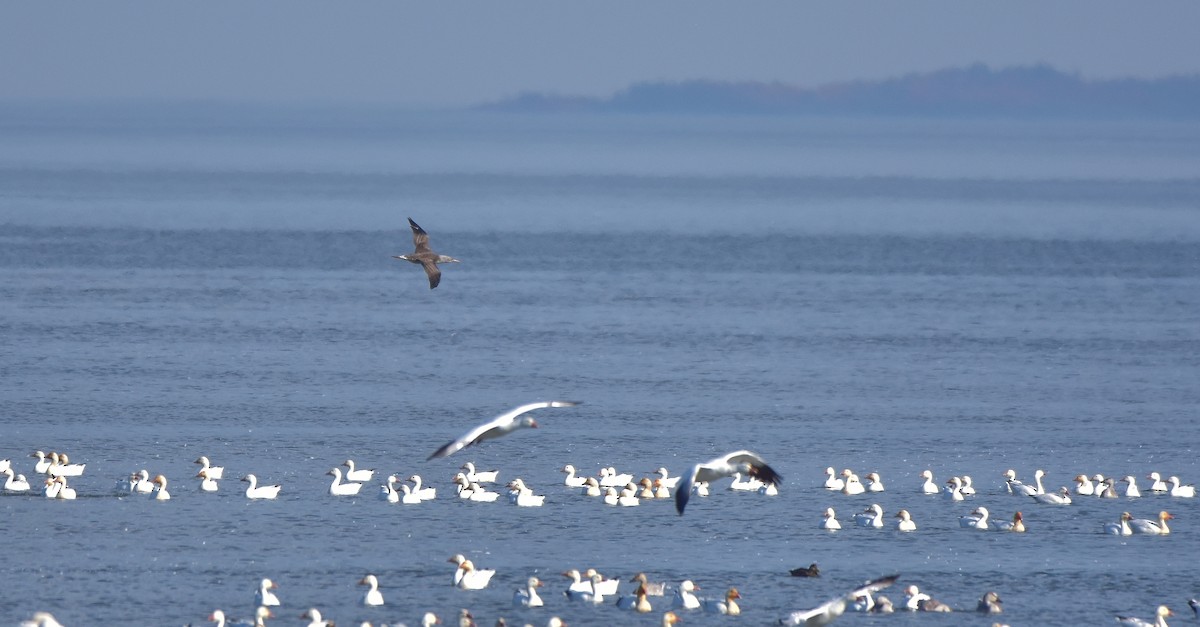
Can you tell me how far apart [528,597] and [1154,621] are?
27.0 ft

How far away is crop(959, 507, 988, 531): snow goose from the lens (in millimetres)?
29844

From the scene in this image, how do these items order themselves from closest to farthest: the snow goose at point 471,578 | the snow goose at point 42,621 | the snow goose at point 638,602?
the snow goose at point 42,621 → the snow goose at point 638,602 → the snow goose at point 471,578

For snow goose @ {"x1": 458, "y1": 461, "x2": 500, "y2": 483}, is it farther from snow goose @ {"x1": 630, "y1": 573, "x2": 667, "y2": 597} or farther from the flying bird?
the flying bird

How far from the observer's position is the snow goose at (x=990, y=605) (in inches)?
978

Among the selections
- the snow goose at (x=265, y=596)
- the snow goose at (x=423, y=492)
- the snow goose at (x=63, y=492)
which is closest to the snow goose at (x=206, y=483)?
the snow goose at (x=63, y=492)

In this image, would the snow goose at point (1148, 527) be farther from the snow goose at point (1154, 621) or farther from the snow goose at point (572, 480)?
the snow goose at point (572, 480)


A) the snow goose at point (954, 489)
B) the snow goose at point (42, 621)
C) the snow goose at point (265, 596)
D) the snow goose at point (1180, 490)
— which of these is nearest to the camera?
the snow goose at point (42, 621)

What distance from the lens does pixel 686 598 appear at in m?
24.9

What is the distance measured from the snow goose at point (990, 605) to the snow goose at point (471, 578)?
21.9 feet

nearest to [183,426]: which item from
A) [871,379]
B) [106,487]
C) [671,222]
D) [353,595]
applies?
[106,487]

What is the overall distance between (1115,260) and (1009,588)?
64.0 metres

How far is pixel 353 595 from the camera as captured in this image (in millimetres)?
25484

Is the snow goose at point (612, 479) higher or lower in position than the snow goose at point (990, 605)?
higher

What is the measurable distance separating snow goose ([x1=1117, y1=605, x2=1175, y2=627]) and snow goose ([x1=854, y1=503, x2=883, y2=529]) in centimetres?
565
